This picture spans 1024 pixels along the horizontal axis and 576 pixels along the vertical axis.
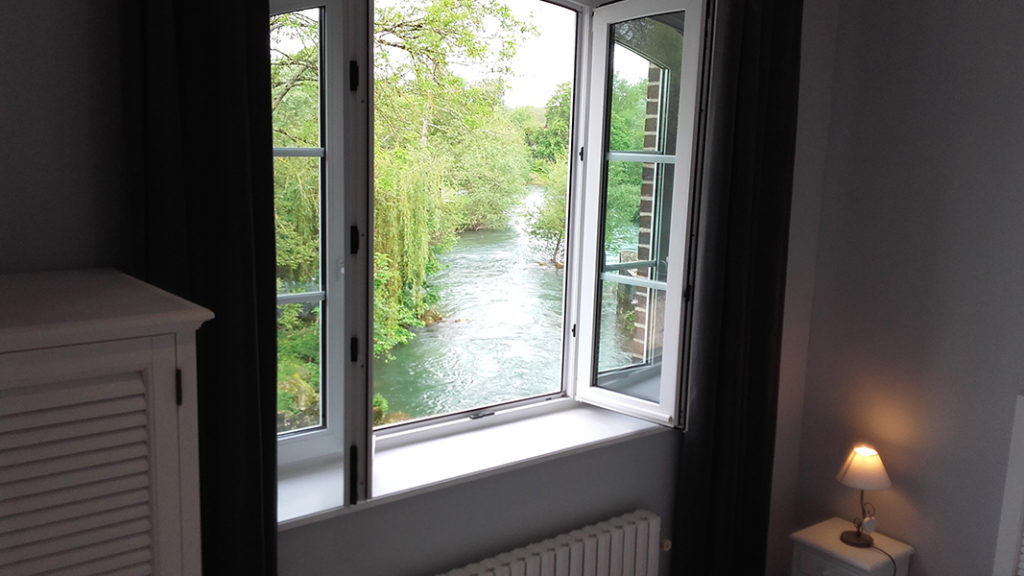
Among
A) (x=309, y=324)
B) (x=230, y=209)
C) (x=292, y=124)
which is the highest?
(x=292, y=124)

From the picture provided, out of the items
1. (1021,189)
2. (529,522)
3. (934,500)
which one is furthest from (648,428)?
Result: (1021,189)

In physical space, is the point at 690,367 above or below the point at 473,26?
below

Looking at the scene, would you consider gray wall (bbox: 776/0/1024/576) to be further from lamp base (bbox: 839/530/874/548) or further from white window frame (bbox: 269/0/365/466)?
white window frame (bbox: 269/0/365/466)

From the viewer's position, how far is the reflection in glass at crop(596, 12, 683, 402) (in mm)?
2891

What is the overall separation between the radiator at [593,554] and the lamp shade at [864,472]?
2.54ft

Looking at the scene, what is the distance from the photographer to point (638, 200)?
9.78 feet

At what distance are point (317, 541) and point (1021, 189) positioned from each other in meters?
2.57

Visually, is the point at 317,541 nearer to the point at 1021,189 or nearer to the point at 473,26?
the point at 473,26

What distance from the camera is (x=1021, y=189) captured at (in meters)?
2.81

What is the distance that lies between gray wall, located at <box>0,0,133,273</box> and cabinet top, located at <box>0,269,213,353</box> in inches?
5.9

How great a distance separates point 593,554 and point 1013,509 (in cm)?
150

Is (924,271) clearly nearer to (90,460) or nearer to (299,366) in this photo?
(299,366)

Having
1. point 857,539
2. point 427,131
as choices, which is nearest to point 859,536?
point 857,539

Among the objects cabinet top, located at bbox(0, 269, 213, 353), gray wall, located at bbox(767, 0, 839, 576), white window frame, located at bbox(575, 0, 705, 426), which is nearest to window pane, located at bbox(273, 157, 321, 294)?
cabinet top, located at bbox(0, 269, 213, 353)
